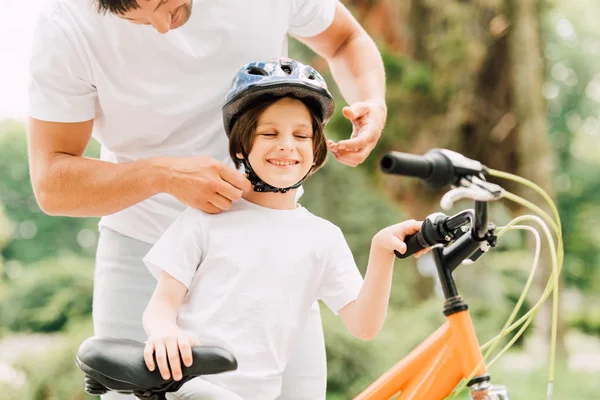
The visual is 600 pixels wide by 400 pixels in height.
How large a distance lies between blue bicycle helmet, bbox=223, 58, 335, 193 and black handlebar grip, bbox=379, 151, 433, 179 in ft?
1.29

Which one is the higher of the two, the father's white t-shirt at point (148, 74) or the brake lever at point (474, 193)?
the father's white t-shirt at point (148, 74)

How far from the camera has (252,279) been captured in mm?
1780

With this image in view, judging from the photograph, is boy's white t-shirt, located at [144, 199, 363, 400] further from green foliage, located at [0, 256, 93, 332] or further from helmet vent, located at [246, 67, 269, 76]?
green foliage, located at [0, 256, 93, 332]

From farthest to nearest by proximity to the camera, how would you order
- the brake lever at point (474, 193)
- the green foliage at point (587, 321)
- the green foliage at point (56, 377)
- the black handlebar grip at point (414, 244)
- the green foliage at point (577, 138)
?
the green foliage at point (577, 138) < the green foliage at point (587, 321) < the green foliage at point (56, 377) < the black handlebar grip at point (414, 244) < the brake lever at point (474, 193)

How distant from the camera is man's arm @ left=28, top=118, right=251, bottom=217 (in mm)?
1777

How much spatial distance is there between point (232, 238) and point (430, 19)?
531 centimetres

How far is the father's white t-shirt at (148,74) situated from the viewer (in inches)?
75.9

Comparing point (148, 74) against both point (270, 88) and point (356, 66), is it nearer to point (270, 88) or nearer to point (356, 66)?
point (270, 88)

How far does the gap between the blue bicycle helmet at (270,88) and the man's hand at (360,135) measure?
92 millimetres

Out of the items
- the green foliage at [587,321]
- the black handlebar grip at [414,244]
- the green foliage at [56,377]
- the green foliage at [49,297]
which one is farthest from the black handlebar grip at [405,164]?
the green foliage at [587,321]

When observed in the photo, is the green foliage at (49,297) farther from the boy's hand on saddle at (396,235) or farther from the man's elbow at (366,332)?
the boy's hand on saddle at (396,235)

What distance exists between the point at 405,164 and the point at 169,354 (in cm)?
60

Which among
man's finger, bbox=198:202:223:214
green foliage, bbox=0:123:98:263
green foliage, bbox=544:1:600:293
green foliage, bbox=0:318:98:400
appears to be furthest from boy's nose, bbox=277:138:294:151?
green foliage, bbox=544:1:600:293

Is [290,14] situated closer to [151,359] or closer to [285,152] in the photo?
[285,152]
